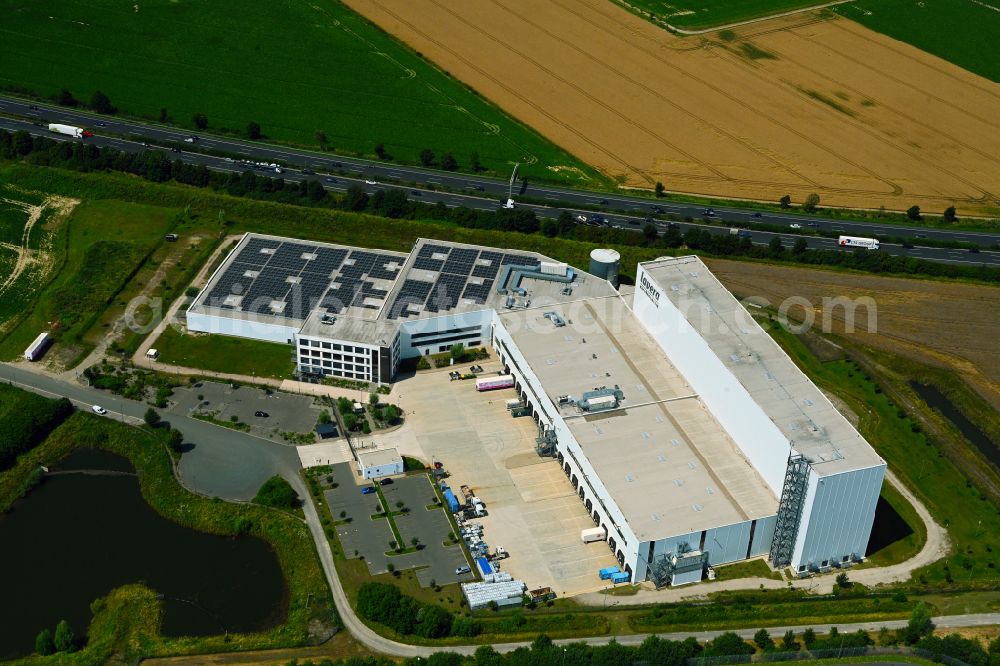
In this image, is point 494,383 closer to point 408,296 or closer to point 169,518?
point 408,296

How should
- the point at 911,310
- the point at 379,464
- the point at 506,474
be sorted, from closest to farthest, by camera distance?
→ the point at 379,464 < the point at 506,474 < the point at 911,310

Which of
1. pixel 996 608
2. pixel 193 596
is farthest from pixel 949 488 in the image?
pixel 193 596

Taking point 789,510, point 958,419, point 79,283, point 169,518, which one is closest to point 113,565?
point 169,518

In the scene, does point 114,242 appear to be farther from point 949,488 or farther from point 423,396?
Result: point 949,488

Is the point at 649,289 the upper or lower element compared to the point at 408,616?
upper

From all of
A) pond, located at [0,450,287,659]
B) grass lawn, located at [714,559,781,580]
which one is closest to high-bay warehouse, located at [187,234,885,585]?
grass lawn, located at [714,559,781,580]

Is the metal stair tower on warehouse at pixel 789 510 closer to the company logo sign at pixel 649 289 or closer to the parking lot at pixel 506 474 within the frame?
the parking lot at pixel 506 474

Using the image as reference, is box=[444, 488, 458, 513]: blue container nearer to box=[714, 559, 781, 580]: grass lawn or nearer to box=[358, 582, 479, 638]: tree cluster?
box=[358, 582, 479, 638]: tree cluster
